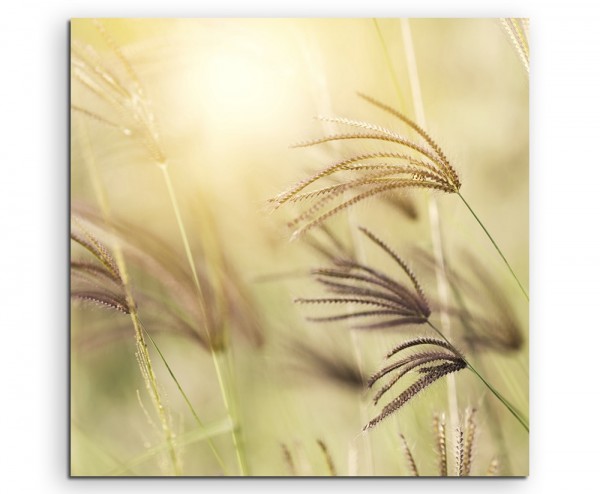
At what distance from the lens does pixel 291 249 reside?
49.0 inches

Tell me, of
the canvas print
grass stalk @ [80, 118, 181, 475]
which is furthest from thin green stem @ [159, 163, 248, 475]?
grass stalk @ [80, 118, 181, 475]

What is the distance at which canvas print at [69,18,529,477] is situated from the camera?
124cm

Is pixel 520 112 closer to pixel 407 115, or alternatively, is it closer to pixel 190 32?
pixel 407 115

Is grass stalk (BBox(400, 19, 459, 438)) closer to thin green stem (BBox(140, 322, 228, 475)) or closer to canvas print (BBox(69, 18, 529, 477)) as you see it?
canvas print (BBox(69, 18, 529, 477))

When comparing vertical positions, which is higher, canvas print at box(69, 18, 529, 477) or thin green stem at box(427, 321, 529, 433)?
canvas print at box(69, 18, 529, 477)

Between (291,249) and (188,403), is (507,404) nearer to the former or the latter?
(291,249)

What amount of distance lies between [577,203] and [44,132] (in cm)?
108

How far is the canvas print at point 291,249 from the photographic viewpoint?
Answer: 124 centimetres

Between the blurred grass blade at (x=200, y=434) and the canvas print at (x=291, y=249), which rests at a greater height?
the canvas print at (x=291, y=249)

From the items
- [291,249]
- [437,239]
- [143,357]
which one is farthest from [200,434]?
[437,239]

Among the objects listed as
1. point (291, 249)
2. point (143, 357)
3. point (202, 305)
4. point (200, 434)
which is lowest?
point (200, 434)

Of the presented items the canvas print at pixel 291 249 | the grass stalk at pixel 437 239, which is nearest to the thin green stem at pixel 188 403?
the canvas print at pixel 291 249

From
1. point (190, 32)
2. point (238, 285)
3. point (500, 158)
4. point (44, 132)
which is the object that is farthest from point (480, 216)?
point (44, 132)

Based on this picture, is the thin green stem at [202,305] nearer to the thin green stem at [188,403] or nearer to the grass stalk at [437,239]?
the thin green stem at [188,403]
